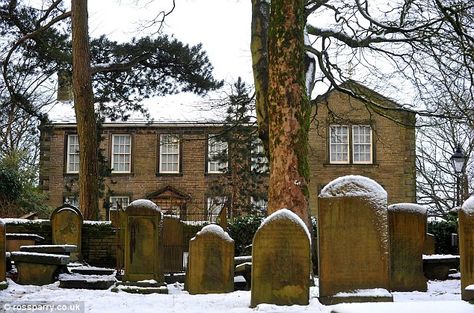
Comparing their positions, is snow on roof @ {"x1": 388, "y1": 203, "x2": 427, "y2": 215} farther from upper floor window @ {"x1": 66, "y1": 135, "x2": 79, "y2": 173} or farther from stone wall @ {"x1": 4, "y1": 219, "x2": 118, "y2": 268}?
upper floor window @ {"x1": 66, "y1": 135, "x2": 79, "y2": 173}

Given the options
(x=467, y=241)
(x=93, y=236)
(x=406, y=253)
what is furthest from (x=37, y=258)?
(x=467, y=241)

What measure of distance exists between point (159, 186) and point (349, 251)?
85.2 feet

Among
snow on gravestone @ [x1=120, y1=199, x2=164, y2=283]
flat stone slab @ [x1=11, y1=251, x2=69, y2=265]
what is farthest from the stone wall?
snow on gravestone @ [x1=120, y1=199, x2=164, y2=283]

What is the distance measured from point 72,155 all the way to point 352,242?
27.6m

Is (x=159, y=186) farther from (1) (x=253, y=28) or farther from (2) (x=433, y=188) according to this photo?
(1) (x=253, y=28)

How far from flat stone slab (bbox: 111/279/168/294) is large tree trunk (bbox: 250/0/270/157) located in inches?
182

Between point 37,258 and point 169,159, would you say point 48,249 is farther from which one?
point 169,159

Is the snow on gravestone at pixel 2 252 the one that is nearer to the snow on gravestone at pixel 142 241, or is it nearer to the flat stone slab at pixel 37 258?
the flat stone slab at pixel 37 258

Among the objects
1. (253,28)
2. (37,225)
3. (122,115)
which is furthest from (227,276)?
(122,115)

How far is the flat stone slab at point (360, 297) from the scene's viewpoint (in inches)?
332

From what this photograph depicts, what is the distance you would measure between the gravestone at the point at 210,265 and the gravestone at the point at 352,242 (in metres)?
2.30

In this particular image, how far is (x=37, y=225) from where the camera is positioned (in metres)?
18.1

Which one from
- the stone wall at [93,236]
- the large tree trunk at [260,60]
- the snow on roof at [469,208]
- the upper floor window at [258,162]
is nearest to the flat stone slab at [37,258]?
the large tree trunk at [260,60]

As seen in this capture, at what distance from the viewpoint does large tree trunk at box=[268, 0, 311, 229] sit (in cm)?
1197
